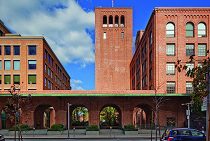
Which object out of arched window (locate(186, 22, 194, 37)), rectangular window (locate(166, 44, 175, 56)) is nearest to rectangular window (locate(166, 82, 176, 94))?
rectangular window (locate(166, 44, 175, 56))

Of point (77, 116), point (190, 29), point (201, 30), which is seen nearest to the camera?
point (201, 30)

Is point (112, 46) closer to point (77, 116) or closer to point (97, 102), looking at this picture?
point (77, 116)

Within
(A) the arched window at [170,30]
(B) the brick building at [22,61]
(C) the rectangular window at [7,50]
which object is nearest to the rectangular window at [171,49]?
(A) the arched window at [170,30]

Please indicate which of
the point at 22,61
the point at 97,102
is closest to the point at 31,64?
the point at 22,61

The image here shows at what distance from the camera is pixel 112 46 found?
91.8 meters

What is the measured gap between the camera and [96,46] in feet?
299

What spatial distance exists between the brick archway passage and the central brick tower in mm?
34447

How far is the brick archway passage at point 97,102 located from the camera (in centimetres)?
5441

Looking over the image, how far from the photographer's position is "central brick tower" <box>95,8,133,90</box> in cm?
9119

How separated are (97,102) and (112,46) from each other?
123 ft

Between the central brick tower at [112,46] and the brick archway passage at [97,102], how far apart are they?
3445 centimetres

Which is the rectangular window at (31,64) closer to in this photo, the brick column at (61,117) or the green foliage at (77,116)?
the green foliage at (77,116)

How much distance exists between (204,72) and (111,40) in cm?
8433

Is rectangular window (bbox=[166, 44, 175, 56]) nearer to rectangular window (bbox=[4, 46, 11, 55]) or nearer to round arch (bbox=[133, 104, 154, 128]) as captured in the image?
round arch (bbox=[133, 104, 154, 128])
